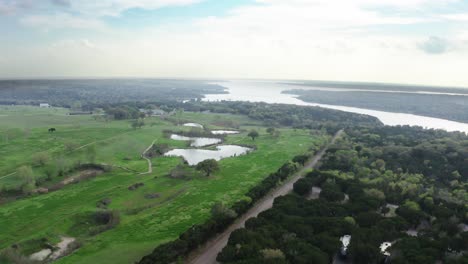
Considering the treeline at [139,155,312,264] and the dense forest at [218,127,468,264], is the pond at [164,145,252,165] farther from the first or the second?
the treeline at [139,155,312,264]

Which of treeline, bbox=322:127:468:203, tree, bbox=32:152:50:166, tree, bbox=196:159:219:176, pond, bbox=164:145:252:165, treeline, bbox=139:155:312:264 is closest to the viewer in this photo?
treeline, bbox=139:155:312:264

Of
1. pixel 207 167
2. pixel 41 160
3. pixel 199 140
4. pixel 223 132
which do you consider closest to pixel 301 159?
pixel 207 167

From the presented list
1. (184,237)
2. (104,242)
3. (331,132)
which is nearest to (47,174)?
(104,242)

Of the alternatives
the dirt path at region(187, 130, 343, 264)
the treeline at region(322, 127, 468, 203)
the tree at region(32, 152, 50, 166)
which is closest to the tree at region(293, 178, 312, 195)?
the dirt path at region(187, 130, 343, 264)

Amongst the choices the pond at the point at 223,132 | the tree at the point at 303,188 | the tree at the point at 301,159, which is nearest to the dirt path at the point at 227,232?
the tree at the point at 303,188

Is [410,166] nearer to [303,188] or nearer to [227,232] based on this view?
[303,188]

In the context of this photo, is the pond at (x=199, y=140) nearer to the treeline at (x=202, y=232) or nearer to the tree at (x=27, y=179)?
the tree at (x=27, y=179)

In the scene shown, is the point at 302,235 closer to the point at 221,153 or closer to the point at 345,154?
the point at 345,154
